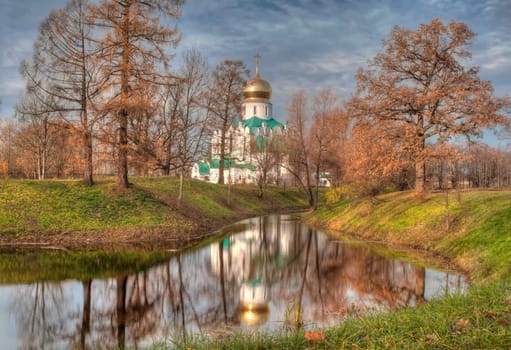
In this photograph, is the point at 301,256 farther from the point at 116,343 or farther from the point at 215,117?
the point at 215,117

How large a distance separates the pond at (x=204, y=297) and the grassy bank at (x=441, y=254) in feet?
4.06

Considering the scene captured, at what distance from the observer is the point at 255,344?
555 cm

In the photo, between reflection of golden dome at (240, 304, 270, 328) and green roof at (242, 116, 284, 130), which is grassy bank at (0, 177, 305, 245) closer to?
reflection of golden dome at (240, 304, 270, 328)

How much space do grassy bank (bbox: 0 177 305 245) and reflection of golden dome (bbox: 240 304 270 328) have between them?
11902 millimetres

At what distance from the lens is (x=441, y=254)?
16031mm

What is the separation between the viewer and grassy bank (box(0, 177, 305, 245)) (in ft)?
64.5

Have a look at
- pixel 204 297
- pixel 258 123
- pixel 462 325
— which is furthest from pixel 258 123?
pixel 462 325

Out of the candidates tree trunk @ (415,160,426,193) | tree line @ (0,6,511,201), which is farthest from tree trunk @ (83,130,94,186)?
tree trunk @ (415,160,426,193)

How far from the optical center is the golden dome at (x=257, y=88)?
73.5 metres

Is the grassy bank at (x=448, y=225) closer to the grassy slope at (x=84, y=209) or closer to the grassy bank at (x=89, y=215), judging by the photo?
the grassy bank at (x=89, y=215)

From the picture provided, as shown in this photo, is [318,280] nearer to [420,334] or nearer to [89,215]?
[420,334]

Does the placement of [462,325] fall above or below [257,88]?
below

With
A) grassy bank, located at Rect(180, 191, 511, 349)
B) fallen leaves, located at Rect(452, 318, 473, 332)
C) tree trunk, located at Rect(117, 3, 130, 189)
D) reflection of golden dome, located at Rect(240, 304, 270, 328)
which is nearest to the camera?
grassy bank, located at Rect(180, 191, 511, 349)

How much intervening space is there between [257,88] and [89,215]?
55.3 metres
